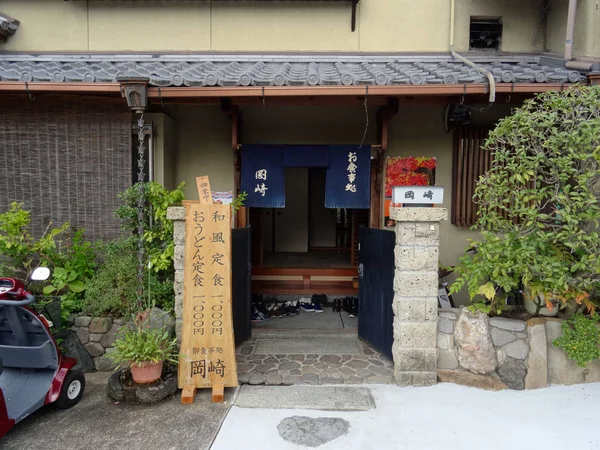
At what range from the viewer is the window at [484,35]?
24.2 ft

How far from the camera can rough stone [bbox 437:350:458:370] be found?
4637mm

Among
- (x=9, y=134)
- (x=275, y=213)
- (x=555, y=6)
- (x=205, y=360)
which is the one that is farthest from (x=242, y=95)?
(x=275, y=213)

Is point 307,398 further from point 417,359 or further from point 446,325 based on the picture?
point 446,325

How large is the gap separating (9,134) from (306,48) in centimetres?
549

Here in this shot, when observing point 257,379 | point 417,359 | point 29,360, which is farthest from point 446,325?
point 29,360

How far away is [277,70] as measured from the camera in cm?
596

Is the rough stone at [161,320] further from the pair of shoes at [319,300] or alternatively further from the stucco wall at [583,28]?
the stucco wall at [583,28]

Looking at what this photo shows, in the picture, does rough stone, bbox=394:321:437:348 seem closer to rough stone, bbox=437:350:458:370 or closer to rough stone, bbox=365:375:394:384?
rough stone, bbox=437:350:458:370

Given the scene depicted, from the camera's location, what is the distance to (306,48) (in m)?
7.21

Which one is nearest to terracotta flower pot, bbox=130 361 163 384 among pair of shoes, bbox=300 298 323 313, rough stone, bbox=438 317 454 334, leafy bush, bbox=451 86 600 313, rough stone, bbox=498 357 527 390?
rough stone, bbox=438 317 454 334

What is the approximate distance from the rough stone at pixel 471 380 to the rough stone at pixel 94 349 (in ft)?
15.3

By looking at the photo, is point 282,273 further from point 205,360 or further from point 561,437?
point 561,437

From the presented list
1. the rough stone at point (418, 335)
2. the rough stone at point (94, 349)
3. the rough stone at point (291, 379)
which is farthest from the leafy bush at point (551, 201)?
the rough stone at point (94, 349)

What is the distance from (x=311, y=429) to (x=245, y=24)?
7.14 meters
